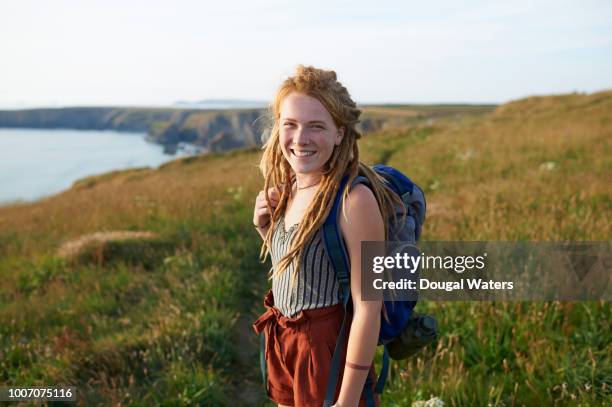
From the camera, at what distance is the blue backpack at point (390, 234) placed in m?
1.89

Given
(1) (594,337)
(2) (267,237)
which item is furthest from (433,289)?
(2) (267,237)

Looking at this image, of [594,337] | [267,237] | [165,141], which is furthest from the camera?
[165,141]

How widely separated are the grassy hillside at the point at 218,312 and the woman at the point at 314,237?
481mm

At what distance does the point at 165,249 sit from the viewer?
23.8 ft

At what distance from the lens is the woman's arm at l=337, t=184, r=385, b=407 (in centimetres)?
182

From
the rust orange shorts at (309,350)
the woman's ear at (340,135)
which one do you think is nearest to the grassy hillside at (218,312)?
the woman's ear at (340,135)

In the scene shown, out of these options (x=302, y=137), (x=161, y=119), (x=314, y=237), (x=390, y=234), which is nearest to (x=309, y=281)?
(x=314, y=237)

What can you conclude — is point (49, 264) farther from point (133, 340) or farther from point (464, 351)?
point (464, 351)

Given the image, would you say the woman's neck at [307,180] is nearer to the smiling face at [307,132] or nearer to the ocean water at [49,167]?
the smiling face at [307,132]

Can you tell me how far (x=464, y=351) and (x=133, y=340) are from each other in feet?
9.86

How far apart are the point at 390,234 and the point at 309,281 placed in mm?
418

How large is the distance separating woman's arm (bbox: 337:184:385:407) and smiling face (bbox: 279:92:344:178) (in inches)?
9.7

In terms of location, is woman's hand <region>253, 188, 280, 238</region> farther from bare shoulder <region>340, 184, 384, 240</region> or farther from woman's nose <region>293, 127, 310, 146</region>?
bare shoulder <region>340, 184, 384, 240</region>

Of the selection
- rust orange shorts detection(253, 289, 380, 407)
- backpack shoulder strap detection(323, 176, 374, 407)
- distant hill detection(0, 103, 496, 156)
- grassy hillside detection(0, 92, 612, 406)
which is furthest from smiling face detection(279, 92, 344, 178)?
distant hill detection(0, 103, 496, 156)
